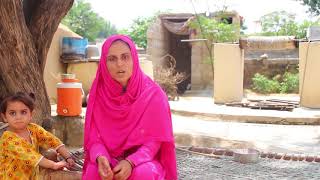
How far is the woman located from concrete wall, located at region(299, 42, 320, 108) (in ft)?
27.0

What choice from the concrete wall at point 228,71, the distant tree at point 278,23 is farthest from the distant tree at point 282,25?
the concrete wall at point 228,71

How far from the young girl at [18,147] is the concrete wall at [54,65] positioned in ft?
23.9

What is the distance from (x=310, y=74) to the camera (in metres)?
10.1

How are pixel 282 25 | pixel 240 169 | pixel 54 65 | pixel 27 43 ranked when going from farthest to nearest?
1. pixel 282 25
2. pixel 54 65
3. pixel 27 43
4. pixel 240 169

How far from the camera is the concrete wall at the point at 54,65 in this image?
9.73 m

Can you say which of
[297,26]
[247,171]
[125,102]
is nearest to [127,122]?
[125,102]

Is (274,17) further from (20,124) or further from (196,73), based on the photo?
(20,124)

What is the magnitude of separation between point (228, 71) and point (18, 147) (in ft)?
30.3

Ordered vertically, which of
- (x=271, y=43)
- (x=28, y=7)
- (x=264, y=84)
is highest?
(x=28, y=7)

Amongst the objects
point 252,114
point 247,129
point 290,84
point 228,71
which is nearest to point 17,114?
point 247,129

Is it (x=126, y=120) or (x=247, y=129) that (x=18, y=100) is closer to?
(x=126, y=120)

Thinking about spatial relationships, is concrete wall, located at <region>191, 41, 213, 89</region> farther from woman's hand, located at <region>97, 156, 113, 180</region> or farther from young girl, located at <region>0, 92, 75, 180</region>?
woman's hand, located at <region>97, 156, 113, 180</region>

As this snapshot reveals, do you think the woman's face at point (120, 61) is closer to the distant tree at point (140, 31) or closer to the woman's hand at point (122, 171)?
the woman's hand at point (122, 171)

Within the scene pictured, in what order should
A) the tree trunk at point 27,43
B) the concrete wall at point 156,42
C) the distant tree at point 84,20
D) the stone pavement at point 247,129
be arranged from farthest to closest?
the distant tree at point 84,20 → the concrete wall at point 156,42 → the stone pavement at point 247,129 → the tree trunk at point 27,43
